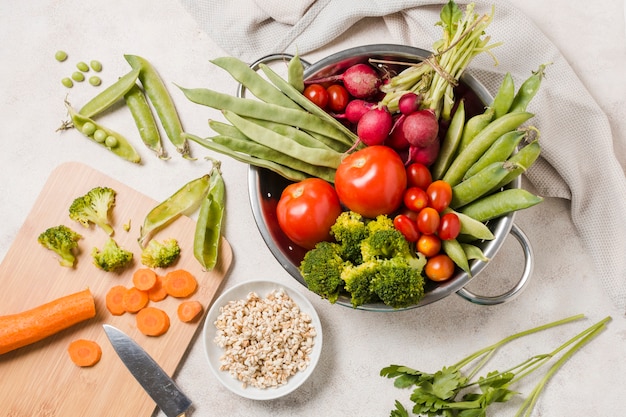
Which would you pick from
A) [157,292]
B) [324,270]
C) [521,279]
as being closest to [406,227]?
[324,270]

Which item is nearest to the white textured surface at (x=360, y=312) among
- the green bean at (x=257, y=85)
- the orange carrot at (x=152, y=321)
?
the orange carrot at (x=152, y=321)

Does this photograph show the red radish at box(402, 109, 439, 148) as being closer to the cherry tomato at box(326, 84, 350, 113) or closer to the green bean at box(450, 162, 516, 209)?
the green bean at box(450, 162, 516, 209)

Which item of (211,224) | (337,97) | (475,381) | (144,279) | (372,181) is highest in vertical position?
(337,97)

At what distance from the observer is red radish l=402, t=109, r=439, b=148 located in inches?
70.2

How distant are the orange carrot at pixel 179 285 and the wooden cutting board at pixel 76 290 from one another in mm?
39

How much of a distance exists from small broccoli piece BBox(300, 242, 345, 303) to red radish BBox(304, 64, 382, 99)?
20.4 inches

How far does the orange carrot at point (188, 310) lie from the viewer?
2180 millimetres

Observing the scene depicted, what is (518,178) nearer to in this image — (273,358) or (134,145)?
(273,358)

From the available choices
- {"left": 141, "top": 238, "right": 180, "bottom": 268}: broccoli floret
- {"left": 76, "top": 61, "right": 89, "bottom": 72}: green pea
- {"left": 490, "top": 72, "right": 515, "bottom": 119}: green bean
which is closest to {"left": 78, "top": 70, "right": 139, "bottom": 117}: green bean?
{"left": 76, "top": 61, "right": 89, "bottom": 72}: green pea

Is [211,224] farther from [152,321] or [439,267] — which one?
[439,267]

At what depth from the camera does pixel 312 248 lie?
2000 millimetres

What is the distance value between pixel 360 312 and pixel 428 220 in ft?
2.01

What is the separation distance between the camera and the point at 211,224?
7.32ft

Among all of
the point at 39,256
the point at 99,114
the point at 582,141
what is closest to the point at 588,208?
the point at 582,141
